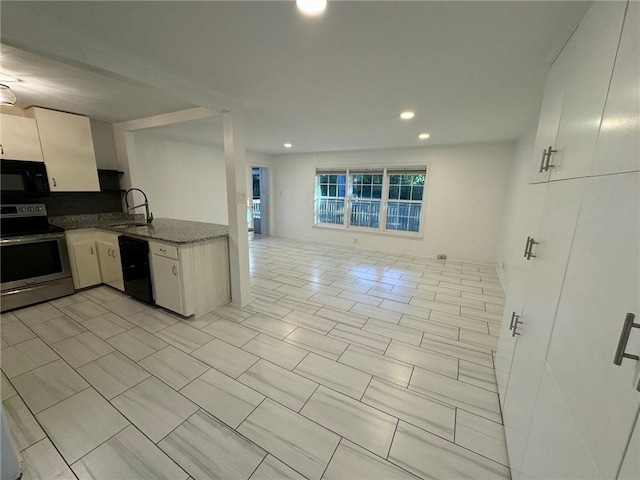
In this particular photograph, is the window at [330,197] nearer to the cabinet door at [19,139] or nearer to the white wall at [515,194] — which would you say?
the white wall at [515,194]

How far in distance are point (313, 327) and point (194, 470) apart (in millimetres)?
1488

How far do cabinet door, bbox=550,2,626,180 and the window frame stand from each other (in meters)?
4.12

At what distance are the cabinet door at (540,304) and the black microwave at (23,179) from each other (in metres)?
4.68

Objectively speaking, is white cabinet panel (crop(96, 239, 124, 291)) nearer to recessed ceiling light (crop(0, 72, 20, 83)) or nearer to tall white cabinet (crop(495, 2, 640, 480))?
recessed ceiling light (crop(0, 72, 20, 83))

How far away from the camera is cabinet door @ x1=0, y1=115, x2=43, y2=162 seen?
2641 mm

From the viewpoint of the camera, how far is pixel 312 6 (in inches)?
46.6

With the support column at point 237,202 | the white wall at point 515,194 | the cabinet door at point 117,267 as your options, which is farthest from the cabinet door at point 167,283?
the white wall at point 515,194

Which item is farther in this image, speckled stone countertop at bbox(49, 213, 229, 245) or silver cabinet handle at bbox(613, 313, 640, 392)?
speckled stone countertop at bbox(49, 213, 229, 245)

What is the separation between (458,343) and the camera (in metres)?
2.39

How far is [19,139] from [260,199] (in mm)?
4834

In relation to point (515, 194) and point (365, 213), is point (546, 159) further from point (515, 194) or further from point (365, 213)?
point (365, 213)

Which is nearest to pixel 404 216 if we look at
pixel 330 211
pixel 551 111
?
pixel 330 211

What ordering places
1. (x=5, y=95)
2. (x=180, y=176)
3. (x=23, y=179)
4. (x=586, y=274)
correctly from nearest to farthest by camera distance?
(x=586, y=274) → (x=5, y=95) → (x=23, y=179) → (x=180, y=176)

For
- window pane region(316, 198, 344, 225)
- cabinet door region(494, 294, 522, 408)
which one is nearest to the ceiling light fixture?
cabinet door region(494, 294, 522, 408)
